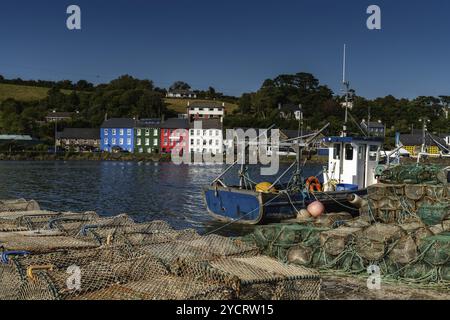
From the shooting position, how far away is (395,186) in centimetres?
1472

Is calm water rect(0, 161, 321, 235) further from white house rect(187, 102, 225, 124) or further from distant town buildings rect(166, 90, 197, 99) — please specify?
distant town buildings rect(166, 90, 197, 99)

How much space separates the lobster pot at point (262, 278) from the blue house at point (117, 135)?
302 ft

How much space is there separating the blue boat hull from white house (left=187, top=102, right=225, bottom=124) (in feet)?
319

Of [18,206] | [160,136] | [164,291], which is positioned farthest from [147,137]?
[164,291]

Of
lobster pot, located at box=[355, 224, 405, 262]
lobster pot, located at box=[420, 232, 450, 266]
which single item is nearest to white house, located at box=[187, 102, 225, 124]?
lobster pot, located at box=[355, 224, 405, 262]

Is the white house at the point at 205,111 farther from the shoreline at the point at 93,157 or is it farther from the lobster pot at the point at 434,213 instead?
the lobster pot at the point at 434,213

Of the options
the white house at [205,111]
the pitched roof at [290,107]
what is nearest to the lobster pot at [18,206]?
the white house at [205,111]

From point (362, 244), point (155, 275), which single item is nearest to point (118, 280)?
point (155, 275)

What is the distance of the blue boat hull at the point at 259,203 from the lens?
18406 millimetres

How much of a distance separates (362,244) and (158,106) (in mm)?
116097

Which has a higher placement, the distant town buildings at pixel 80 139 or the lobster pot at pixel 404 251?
the distant town buildings at pixel 80 139

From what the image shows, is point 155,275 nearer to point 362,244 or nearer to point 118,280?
point 118,280

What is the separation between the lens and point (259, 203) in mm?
18281

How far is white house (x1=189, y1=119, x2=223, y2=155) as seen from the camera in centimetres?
9431
